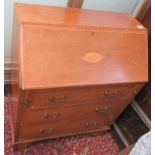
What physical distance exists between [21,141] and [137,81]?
84 cm

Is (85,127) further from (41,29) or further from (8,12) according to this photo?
(8,12)

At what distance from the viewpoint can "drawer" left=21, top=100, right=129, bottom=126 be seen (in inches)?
53.0

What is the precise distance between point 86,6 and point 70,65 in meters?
0.59

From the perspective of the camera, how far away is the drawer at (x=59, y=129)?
1.48m

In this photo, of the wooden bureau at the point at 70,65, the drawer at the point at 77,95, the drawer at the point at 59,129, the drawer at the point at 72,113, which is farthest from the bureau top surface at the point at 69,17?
the drawer at the point at 59,129

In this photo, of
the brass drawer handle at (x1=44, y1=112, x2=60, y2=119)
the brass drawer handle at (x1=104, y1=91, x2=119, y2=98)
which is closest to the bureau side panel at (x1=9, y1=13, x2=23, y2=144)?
the brass drawer handle at (x1=44, y1=112, x2=60, y2=119)

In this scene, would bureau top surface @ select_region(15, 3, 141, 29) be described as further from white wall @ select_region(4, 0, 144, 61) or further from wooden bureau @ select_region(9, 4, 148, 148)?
white wall @ select_region(4, 0, 144, 61)

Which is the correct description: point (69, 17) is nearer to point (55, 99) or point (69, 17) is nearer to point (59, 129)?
point (55, 99)

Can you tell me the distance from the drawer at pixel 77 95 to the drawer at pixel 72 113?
5 cm

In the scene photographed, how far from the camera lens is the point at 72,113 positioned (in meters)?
1.45

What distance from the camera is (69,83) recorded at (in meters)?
1.19
